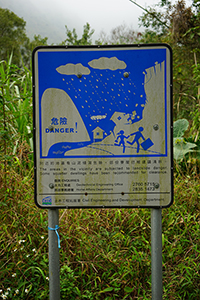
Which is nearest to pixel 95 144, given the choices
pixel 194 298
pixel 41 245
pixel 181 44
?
pixel 41 245

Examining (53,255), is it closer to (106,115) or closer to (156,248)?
(156,248)

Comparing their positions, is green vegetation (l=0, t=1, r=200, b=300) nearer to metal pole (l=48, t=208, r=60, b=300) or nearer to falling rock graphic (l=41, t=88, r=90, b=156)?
metal pole (l=48, t=208, r=60, b=300)

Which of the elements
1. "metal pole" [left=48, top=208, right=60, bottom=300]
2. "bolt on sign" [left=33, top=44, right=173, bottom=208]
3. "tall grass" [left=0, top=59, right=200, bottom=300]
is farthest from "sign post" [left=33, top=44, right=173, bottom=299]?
"tall grass" [left=0, top=59, right=200, bottom=300]

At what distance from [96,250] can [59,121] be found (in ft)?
4.02

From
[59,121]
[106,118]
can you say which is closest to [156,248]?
[106,118]

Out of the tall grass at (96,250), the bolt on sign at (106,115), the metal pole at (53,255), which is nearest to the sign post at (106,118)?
the bolt on sign at (106,115)

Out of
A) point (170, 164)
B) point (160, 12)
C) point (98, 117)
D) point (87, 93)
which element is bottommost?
point (170, 164)

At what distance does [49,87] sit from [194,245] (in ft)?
5.53

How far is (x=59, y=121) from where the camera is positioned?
1418 mm

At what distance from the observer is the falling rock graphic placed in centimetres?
141

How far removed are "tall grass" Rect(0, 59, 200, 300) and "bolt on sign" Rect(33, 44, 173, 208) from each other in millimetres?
850

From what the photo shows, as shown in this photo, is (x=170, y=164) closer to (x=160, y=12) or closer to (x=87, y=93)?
(x=87, y=93)

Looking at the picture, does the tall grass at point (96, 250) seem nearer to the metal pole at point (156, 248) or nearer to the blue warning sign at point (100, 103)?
the metal pole at point (156, 248)

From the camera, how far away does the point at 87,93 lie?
4.63ft
